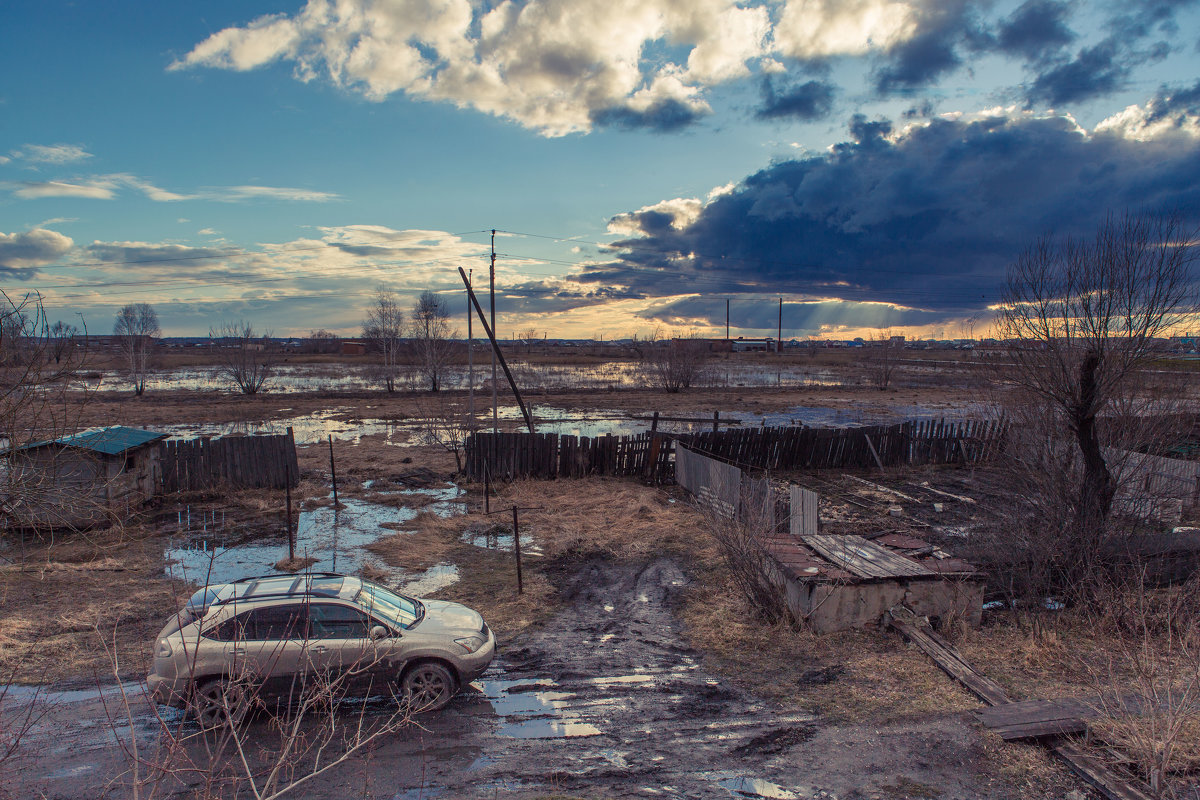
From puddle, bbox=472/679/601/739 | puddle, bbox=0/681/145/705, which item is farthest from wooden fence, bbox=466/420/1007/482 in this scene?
puddle, bbox=0/681/145/705

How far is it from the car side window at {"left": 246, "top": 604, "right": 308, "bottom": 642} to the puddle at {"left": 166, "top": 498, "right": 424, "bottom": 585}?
4313 mm

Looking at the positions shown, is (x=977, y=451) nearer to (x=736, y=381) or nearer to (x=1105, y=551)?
(x=1105, y=551)

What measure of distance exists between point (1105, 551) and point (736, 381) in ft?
154

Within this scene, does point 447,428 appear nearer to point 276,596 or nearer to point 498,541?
point 498,541

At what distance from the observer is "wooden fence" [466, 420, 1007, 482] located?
1866cm

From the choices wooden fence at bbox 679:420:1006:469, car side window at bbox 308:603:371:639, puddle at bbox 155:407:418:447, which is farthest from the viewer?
puddle at bbox 155:407:418:447

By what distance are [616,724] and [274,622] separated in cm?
362

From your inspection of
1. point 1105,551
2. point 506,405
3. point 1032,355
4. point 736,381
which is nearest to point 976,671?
point 1105,551

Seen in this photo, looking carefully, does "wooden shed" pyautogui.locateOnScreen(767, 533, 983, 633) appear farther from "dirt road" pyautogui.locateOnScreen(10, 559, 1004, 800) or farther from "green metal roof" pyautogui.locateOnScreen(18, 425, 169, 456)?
"green metal roof" pyautogui.locateOnScreen(18, 425, 169, 456)

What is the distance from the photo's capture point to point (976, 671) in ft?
24.3

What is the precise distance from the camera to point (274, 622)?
6746 mm

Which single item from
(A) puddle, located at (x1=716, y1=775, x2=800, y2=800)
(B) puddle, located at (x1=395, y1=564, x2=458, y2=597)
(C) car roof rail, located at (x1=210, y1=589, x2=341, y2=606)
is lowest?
(B) puddle, located at (x1=395, y1=564, x2=458, y2=597)

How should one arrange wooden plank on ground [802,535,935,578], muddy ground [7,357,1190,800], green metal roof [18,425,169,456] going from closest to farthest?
muddy ground [7,357,1190,800], wooden plank on ground [802,535,935,578], green metal roof [18,425,169,456]

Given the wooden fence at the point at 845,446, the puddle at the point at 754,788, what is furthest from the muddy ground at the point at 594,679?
the wooden fence at the point at 845,446
